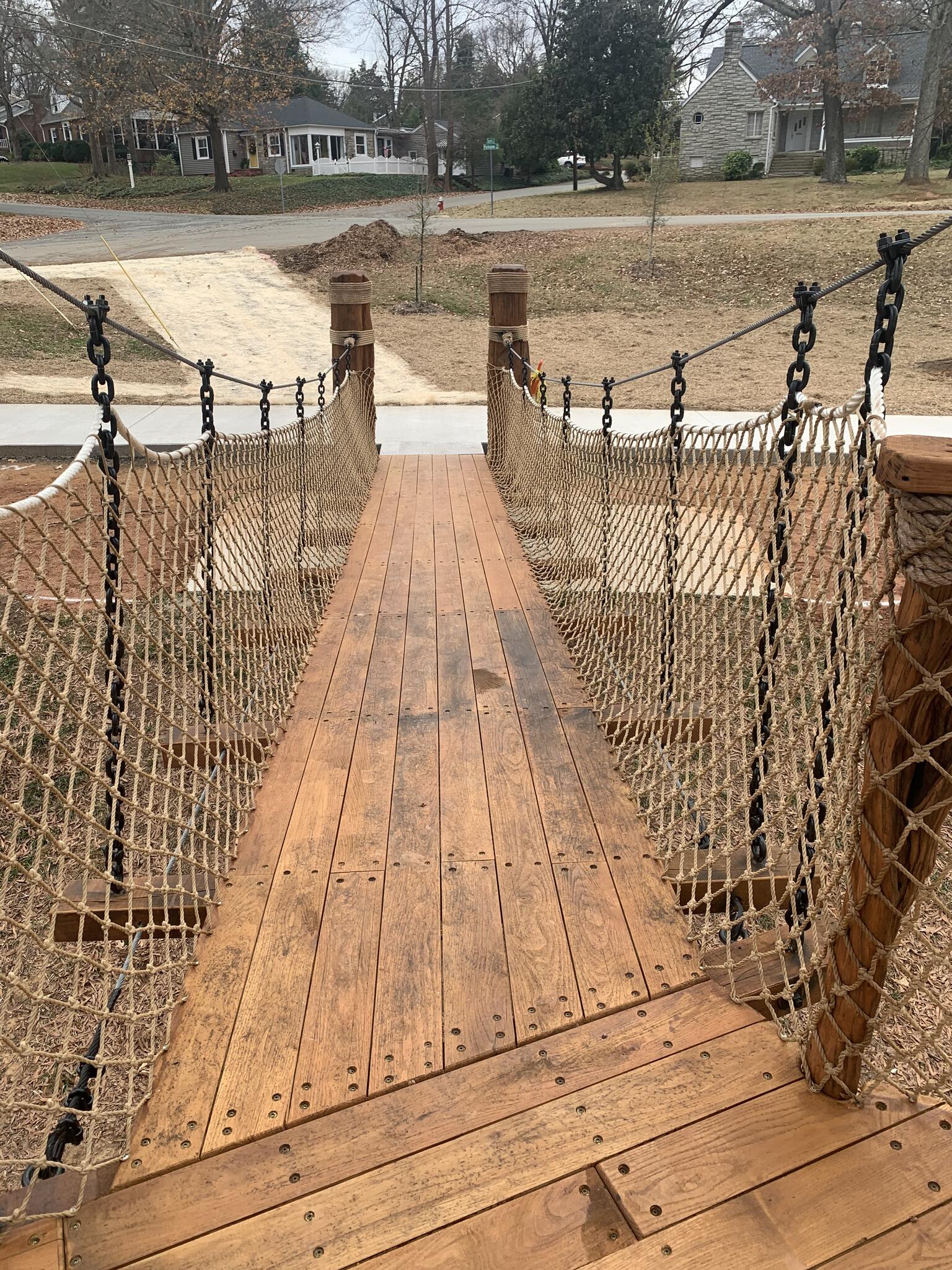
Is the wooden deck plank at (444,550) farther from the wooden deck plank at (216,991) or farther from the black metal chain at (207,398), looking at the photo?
the black metal chain at (207,398)

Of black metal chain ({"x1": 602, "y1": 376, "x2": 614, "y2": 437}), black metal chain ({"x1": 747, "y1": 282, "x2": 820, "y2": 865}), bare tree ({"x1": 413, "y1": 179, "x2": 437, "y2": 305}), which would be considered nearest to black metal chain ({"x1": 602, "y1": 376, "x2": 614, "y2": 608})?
black metal chain ({"x1": 602, "y1": 376, "x2": 614, "y2": 437})

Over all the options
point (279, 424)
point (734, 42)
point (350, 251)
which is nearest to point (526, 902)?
point (279, 424)

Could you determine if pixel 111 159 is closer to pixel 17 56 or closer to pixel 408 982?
pixel 17 56

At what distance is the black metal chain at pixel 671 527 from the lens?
2514 millimetres

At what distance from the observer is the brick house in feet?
105

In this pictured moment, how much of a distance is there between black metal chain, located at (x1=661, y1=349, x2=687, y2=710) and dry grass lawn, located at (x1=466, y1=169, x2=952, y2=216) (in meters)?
22.0

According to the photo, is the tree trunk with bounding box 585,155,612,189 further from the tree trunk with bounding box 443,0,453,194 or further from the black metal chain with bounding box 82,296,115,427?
the black metal chain with bounding box 82,296,115,427

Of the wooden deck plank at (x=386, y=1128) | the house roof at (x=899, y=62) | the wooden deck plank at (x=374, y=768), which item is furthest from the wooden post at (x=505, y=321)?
the house roof at (x=899, y=62)

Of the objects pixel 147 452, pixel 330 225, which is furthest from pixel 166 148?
pixel 147 452

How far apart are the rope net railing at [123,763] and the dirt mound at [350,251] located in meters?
15.9

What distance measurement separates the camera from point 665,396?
35.7 ft

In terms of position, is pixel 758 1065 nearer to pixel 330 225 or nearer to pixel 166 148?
pixel 330 225

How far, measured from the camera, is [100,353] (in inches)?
77.1

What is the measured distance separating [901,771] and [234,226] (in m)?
27.2
